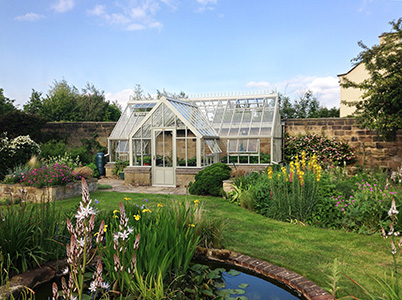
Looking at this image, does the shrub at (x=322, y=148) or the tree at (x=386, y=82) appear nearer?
the tree at (x=386, y=82)

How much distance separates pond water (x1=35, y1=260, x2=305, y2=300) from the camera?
3.71 meters

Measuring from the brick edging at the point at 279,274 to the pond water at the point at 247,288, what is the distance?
2.7 inches

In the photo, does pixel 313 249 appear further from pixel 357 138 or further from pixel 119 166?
pixel 119 166

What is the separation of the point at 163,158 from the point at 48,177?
173 inches

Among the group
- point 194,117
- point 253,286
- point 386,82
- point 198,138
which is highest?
point 386,82

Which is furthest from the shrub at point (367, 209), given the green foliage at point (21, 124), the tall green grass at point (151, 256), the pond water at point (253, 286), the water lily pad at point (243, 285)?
the green foliage at point (21, 124)

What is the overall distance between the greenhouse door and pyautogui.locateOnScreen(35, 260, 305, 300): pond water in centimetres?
840

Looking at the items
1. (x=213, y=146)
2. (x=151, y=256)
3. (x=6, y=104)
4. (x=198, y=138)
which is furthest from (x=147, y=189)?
(x=6, y=104)

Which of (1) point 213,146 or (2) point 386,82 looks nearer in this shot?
(2) point 386,82

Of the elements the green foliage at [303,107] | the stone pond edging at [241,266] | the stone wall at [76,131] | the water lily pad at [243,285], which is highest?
the green foliage at [303,107]

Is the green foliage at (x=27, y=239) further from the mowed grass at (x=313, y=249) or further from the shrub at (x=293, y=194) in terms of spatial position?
the shrub at (x=293, y=194)

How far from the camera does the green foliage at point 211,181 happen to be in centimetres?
1038

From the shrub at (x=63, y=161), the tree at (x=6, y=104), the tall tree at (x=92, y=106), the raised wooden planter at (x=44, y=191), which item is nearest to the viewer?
the raised wooden planter at (x=44, y=191)

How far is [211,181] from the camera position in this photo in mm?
10398
